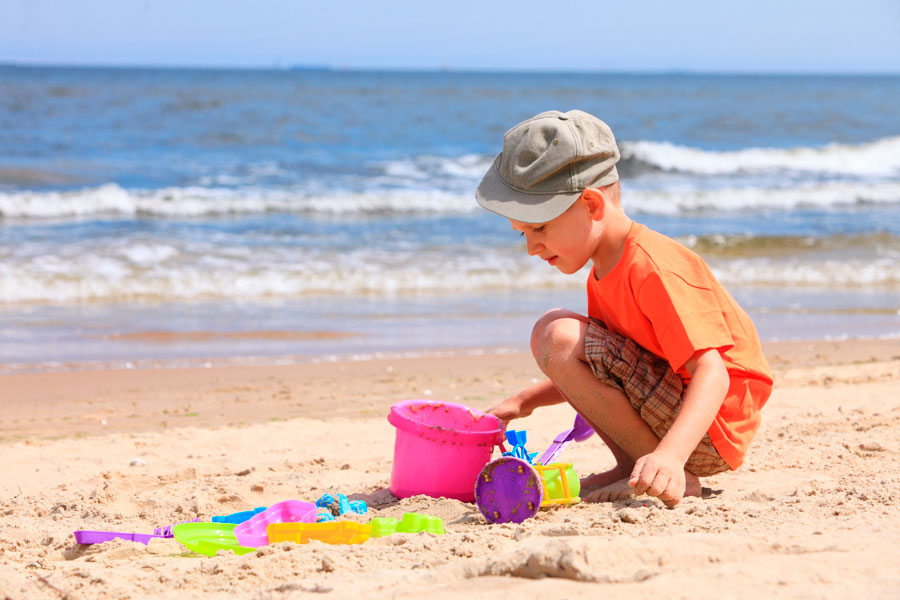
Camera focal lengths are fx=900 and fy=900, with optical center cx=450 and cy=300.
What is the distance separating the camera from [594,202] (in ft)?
8.12

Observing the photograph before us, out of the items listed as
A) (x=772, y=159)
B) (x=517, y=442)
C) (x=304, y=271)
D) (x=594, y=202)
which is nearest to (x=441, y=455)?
(x=517, y=442)

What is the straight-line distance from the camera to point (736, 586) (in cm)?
169

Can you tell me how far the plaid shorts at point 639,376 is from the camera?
2545mm

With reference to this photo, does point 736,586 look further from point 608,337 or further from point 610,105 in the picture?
point 610,105

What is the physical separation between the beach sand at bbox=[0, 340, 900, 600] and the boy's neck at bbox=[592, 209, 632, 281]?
69cm

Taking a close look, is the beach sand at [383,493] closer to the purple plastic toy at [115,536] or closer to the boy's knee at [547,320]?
the purple plastic toy at [115,536]

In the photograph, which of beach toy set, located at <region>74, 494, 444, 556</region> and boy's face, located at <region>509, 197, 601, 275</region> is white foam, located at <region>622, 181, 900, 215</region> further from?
beach toy set, located at <region>74, 494, 444, 556</region>

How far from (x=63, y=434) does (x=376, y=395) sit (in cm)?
153

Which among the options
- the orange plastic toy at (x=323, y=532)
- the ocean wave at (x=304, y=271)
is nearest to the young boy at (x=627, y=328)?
the orange plastic toy at (x=323, y=532)

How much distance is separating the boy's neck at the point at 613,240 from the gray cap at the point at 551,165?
115 millimetres

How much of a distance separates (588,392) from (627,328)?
0.71 feet

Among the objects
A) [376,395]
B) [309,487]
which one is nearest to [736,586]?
[309,487]

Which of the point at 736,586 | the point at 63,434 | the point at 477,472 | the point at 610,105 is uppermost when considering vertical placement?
the point at 610,105

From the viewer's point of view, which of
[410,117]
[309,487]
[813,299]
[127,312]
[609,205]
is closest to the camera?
[609,205]
